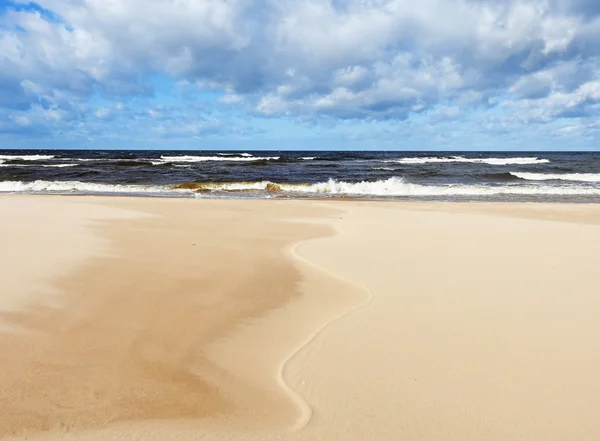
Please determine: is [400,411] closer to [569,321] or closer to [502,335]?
[502,335]

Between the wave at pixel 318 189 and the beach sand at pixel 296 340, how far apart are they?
1329 centimetres

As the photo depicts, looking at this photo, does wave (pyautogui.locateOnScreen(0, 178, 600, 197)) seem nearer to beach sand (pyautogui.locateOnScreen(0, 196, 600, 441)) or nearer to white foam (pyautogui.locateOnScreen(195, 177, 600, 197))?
white foam (pyautogui.locateOnScreen(195, 177, 600, 197))

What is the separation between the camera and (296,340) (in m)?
3.74

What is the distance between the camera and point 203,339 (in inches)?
145

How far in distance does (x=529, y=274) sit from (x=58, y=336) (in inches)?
196

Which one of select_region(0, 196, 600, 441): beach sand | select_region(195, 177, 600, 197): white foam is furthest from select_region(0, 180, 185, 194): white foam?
select_region(0, 196, 600, 441): beach sand

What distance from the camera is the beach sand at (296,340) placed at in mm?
2641

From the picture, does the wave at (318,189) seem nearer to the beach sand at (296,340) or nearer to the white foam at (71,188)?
Result: the white foam at (71,188)

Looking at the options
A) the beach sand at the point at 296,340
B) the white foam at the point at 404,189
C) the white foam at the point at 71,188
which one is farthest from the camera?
the white foam at the point at 71,188

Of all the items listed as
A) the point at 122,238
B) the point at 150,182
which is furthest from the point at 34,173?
the point at 122,238

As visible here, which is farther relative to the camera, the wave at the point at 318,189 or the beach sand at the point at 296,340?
the wave at the point at 318,189

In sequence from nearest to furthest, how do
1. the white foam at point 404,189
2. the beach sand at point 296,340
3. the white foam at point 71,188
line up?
the beach sand at point 296,340, the white foam at point 404,189, the white foam at point 71,188

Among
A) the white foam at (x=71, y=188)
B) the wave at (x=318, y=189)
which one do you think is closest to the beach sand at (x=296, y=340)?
the wave at (x=318, y=189)

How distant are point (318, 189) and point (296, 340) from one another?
60.2 ft
